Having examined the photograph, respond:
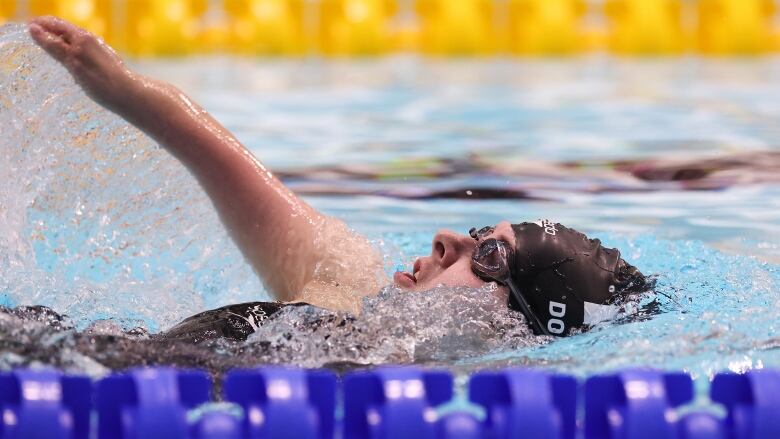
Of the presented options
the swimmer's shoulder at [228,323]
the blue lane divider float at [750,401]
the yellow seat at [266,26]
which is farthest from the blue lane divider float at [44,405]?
the yellow seat at [266,26]

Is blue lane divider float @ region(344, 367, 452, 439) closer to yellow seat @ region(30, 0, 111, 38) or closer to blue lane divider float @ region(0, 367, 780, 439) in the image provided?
blue lane divider float @ region(0, 367, 780, 439)

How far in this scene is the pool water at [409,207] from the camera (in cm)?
221

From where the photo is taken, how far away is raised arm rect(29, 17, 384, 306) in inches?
102

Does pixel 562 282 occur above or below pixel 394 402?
above

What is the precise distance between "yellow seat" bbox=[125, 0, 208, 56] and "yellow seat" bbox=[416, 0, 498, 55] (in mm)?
1884

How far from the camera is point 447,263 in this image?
2.47 m

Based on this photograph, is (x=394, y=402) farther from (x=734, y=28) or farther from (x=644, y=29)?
(x=734, y=28)

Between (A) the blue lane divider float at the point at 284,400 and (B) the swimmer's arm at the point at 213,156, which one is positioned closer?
(A) the blue lane divider float at the point at 284,400

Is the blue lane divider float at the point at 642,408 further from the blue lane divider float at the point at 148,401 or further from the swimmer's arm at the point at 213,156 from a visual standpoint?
the swimmer's arm at the point at 213,156

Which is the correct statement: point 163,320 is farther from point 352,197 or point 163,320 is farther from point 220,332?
point 352,197

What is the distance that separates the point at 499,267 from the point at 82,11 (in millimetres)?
6926

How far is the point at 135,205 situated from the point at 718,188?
2463 mm

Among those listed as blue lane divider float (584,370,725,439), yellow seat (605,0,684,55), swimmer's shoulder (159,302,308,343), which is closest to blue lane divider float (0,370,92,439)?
swimmer's shoulder (159,302,308,343)

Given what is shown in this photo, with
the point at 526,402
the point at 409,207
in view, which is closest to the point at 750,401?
the point at 526,402
